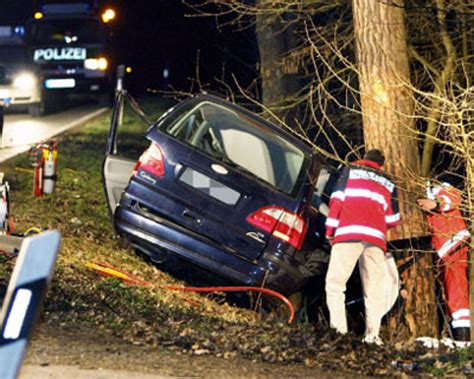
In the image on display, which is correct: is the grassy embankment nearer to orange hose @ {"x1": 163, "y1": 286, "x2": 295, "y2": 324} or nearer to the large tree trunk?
orange hose @ {"x1": 163, "y1": 286, "x2": 295, "y2": 324}

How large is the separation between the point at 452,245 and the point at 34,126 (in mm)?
14372

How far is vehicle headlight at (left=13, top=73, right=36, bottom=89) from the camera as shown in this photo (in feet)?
80.7

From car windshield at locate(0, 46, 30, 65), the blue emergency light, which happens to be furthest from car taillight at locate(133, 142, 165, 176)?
the blue emergency light

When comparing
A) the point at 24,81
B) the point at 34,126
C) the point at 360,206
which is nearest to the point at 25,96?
the point at 24,81

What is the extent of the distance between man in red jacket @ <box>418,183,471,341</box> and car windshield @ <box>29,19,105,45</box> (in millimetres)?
17786

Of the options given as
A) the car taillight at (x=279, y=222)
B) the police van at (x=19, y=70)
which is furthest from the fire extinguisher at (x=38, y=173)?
the police van at (x=19, y=70)

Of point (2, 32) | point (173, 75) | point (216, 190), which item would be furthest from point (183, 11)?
point (216, 190)

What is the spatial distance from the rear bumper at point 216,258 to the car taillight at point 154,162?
15.1 inches

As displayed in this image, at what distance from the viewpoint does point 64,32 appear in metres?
26.5

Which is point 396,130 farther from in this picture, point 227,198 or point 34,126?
point 34,126

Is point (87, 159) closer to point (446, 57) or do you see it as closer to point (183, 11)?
point (446, 57)

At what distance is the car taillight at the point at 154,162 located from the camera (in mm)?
9578

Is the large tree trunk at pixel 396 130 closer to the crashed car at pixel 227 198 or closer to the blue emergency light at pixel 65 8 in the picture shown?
the crashed car at pixel 227 198

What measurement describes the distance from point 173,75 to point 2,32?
10737mm
